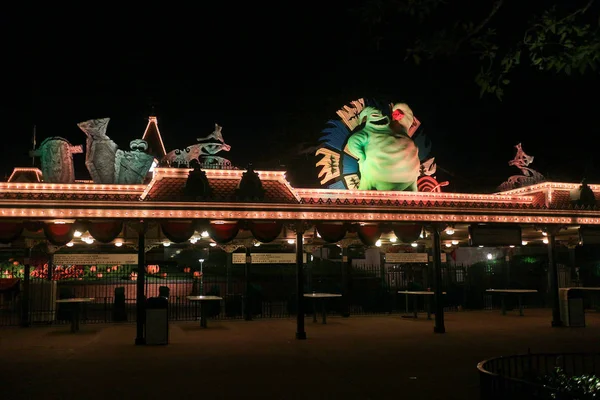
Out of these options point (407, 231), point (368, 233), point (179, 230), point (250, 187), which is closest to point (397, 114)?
point (407, 231)

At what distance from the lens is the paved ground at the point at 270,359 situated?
927 cm

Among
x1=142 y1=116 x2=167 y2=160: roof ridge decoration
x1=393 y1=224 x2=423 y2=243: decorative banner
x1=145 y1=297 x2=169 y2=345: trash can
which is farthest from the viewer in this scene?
x1=142 y1=116 x2=167 y2=160: roof ridge decoration

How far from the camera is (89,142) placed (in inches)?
664

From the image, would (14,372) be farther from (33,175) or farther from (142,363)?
(33,175)

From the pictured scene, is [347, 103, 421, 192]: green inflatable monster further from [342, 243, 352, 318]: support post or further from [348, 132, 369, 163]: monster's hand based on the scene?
[342, 243, 352, 318]: support post

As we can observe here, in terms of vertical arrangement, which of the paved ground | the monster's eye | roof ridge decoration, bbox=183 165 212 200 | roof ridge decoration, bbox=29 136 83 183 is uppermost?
the monster's eye

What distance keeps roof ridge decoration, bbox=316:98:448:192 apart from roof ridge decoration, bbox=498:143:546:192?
292 centimetres

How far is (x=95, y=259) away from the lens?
738 inches

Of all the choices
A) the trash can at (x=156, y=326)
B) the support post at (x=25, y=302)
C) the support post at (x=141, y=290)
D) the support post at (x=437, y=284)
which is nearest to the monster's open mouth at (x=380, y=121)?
the support post at (x=437, y=284)

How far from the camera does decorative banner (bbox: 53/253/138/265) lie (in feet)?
61.4

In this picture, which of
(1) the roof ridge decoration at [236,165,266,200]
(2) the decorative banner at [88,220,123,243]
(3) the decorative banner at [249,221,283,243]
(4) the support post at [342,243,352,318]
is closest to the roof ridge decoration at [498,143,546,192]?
(4) the support post at [342,243,352,318]

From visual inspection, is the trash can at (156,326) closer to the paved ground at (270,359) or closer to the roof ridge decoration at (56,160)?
the paved ground at (270,359)

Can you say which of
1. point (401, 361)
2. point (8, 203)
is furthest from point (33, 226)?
point (401, 361)

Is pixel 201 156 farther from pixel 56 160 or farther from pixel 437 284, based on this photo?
pixel 437 284
